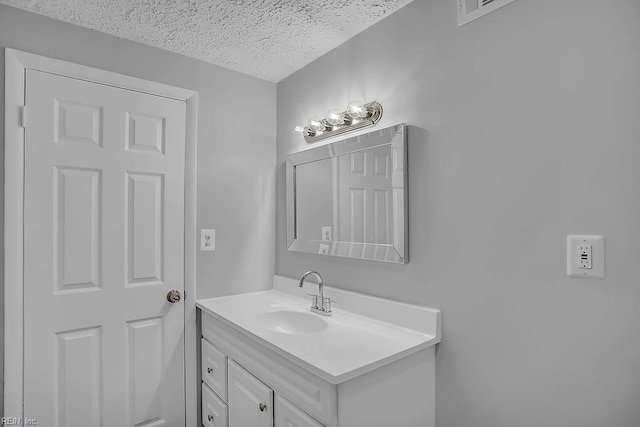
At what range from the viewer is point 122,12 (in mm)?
1605

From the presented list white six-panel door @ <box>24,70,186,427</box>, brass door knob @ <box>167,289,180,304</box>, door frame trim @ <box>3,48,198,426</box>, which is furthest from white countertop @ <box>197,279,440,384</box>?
door frame trim @ <box>3,48,198,426</box>

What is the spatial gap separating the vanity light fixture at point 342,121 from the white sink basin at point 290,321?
0.98 m

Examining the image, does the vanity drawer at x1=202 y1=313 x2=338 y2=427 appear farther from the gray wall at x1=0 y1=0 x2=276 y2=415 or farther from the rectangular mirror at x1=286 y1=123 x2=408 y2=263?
the rectangular mirror at x1=286 y1=123 x2=408 y2=263

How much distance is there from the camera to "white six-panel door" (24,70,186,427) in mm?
1583

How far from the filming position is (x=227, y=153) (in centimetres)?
215

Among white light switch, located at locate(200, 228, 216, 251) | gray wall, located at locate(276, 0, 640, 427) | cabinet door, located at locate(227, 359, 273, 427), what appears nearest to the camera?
gray wall, located at locate(276, 0, 640, 427)

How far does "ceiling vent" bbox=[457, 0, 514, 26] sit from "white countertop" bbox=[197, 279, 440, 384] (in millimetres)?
1149

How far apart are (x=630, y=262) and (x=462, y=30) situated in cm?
98

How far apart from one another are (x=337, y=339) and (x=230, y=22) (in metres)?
1.55

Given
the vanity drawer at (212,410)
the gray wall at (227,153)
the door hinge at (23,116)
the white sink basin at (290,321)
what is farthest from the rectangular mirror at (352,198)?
the door hinge at (23,116)

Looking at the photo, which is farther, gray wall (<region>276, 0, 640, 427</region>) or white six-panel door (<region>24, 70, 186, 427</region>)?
white six-panel door (<region>24, 70, 186, 427</region>)

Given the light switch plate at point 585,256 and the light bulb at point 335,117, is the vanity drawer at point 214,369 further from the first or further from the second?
the light switch plate at point 585,256

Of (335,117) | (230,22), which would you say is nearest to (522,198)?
(335,117)

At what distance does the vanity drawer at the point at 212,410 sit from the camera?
5.73 feet
